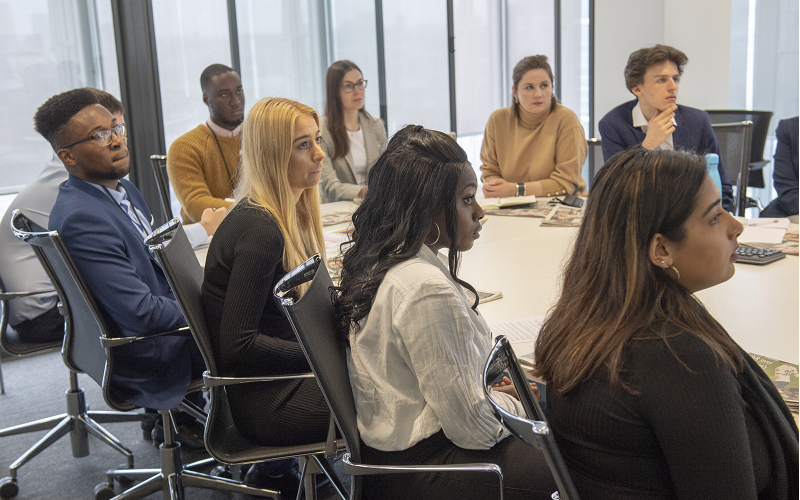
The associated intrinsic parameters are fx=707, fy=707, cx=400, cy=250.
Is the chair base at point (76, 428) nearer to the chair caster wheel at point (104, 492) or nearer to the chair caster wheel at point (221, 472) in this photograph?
the chair caster wheel at point (104, 492)

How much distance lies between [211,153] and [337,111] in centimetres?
90

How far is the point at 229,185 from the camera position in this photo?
342 cm

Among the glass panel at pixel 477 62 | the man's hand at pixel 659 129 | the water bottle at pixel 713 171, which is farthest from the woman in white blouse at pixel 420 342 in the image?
the glass panel at pixel 477 62

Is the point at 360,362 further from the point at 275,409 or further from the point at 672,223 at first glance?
the point at 672,223

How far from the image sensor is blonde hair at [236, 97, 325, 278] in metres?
1.93

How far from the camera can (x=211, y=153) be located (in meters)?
3.35

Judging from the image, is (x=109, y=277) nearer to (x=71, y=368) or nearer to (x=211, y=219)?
(x=71, y=368)

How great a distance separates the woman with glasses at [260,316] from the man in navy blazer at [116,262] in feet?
1.04

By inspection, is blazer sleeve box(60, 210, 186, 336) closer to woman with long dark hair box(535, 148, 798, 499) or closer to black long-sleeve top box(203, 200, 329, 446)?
black long-sleeve top box(203, 200, 329, 446)

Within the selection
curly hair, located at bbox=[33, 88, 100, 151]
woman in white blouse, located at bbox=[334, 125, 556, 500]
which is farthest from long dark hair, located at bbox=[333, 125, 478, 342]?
curly hair, located at bbox=[33, 88, 100, 151]

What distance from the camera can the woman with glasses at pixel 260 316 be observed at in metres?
1.70

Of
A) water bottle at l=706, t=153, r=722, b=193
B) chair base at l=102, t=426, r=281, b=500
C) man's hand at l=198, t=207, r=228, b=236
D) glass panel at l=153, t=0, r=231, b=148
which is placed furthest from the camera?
glass panel at l=153, t=0, r=231, b=148

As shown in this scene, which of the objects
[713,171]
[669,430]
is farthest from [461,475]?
[713,171]

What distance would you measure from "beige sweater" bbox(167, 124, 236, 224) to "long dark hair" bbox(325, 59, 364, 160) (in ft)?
2.31
